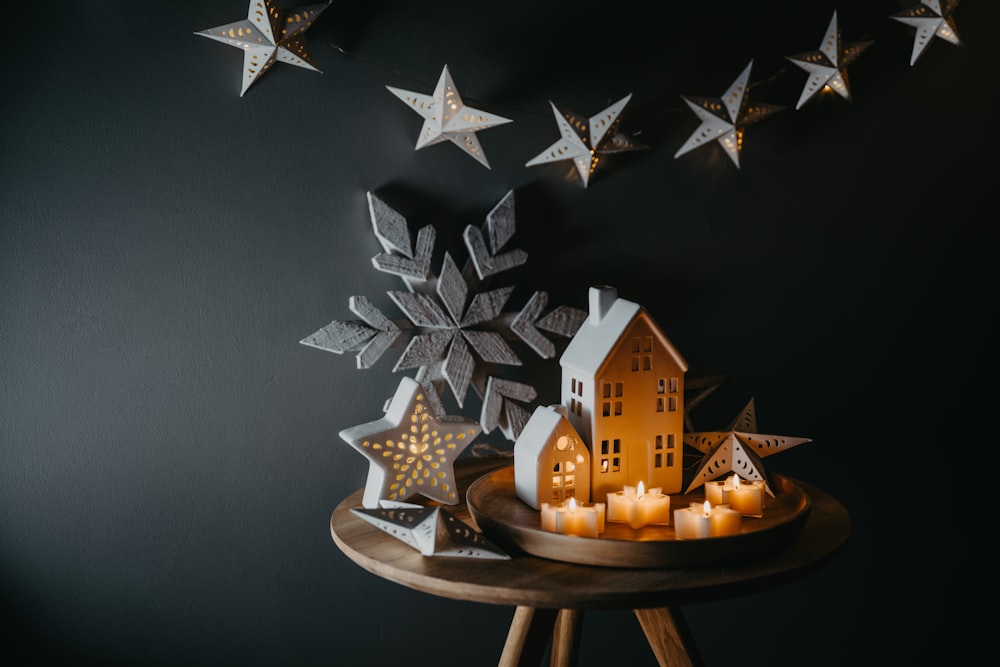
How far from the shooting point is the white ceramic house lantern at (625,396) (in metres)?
1.41

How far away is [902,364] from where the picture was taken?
79.3 inches

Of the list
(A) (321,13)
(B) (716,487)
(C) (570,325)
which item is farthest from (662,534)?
(A) (321,13)

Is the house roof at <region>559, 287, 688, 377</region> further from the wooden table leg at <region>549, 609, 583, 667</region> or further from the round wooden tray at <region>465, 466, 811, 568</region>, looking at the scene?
the wooden table leg at <region>549, 609, 583, 667</region>

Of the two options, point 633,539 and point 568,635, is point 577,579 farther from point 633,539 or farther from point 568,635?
point 568,635

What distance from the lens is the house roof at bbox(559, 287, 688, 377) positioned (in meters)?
1.40

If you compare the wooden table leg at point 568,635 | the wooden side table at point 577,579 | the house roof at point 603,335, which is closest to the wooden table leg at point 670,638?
the wooden side table at point 577,579

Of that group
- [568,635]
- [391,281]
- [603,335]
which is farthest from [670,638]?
[391,281]

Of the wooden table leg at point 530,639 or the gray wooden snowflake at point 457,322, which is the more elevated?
the gray wooden snowflake at point 457,322

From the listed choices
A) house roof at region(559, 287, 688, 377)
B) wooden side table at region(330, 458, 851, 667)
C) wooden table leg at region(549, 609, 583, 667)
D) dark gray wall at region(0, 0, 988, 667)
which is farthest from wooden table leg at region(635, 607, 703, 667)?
dark gray wall at region(0, 0, 988, 667)

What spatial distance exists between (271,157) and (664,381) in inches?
31.4

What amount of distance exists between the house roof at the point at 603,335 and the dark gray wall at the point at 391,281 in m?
0.32

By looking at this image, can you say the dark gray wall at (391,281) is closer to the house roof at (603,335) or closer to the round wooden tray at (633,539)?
the house roof at (603,335)

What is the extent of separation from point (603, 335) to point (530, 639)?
0.48m

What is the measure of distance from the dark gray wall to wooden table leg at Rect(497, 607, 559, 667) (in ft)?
1.64
